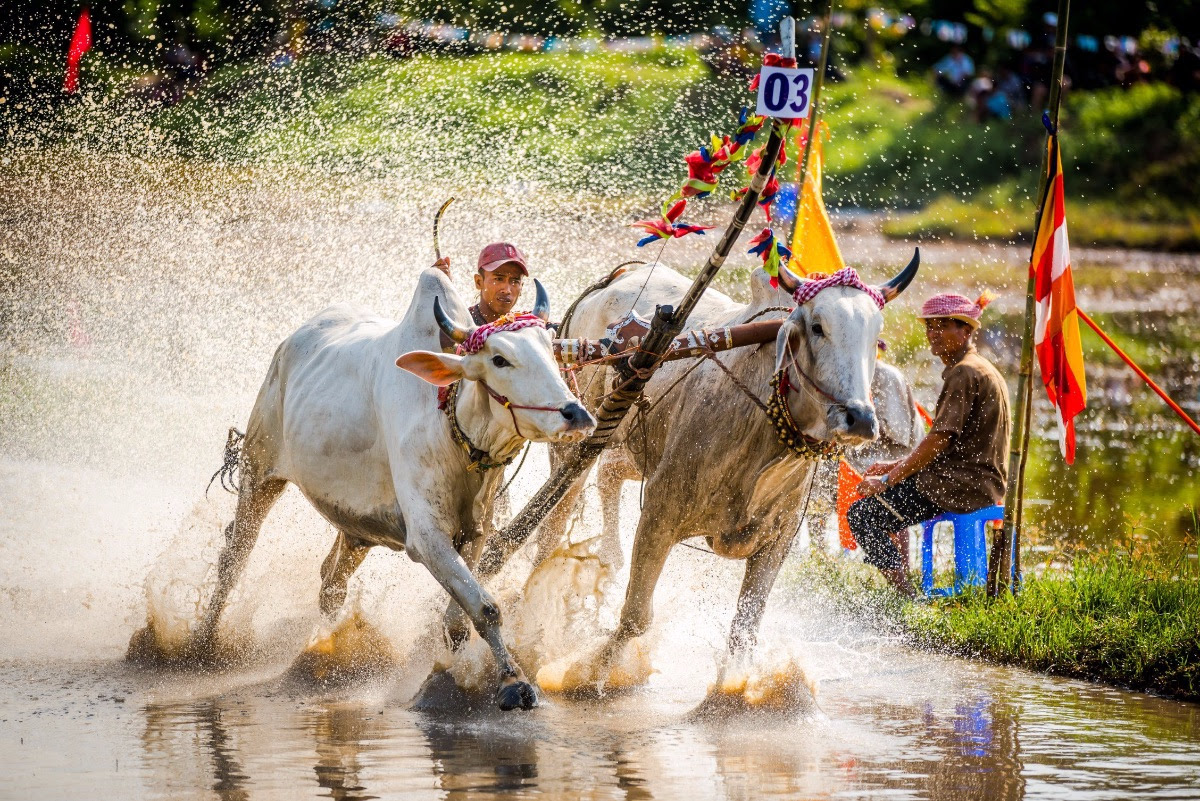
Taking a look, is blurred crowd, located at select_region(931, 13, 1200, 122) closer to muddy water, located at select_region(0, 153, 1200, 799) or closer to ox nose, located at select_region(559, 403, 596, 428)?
muddy water, located at select_region(0, 153, 1200, 799)

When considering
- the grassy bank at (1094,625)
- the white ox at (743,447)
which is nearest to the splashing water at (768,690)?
the white ox at (743,447)

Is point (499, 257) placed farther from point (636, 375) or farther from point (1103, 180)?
point (1103, 180)

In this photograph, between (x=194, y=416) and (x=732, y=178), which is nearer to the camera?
(x=194, y=416)

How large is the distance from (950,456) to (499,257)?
8.41ft

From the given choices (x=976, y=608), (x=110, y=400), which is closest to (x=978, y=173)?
(x=110, y=400)

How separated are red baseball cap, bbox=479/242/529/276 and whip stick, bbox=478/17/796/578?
0.88 m

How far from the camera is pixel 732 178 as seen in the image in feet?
55.2

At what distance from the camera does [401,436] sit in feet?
20.0

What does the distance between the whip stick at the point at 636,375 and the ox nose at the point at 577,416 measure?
0.56 metres

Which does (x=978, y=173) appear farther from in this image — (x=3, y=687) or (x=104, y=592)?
(x=3, y=687)

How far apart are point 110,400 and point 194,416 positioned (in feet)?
3.99

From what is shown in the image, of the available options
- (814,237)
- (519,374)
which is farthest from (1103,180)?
(519,374)

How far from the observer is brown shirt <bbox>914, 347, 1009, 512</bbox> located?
7.74 m

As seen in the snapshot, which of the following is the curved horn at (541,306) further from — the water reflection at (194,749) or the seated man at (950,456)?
the seated man at (950,456)
